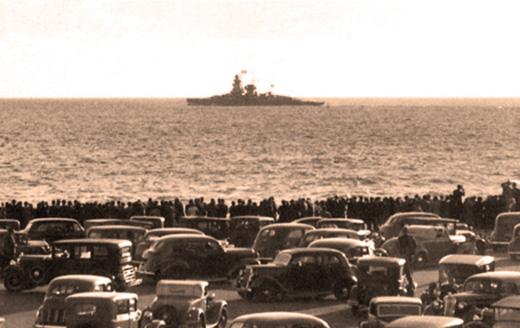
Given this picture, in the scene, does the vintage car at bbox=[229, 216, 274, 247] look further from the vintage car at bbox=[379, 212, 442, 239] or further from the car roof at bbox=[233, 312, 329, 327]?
the car roof at bbox=[233, 312, 329, 327]

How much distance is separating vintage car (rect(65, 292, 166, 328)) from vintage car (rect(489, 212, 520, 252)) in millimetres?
17539

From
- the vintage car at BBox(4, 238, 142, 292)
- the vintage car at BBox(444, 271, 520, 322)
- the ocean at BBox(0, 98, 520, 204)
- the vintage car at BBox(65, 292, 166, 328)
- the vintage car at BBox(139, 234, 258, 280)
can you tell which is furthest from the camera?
the ocean at BBox(0, 98, 520, 204)

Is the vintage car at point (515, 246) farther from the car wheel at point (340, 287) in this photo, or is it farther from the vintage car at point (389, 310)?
the vintage car at point (389, 310)

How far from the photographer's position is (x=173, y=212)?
131 ft

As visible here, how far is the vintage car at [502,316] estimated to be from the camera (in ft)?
62.3

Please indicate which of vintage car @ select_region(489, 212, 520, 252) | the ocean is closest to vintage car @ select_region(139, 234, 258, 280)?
vintage car @ select_region(489, 212, 520, 252)

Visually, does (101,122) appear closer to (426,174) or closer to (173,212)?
(426,174)

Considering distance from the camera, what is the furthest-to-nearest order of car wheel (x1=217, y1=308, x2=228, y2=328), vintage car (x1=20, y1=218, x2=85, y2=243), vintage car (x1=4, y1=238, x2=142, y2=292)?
vintage car (x1=20, y1=218, x2=85, y2=243) < vintage car (x1=4, y1=238, x2=142, y2=292) < car wheel (x1=217, y1=308, x2=228, y2=328)

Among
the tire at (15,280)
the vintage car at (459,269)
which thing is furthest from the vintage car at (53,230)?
the vintage car at (459,269)

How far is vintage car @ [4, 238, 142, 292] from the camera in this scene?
2614 centimetres

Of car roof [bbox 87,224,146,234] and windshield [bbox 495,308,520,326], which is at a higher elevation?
windshield [bbox 495,308,520,326]

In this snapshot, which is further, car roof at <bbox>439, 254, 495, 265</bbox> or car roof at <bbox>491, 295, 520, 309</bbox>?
→ car roof at <bbox>439, 254, 495, 265</bbox>

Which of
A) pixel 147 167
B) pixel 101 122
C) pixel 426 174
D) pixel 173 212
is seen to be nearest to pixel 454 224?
pixel 173 212

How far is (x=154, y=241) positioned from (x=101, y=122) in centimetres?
16781
